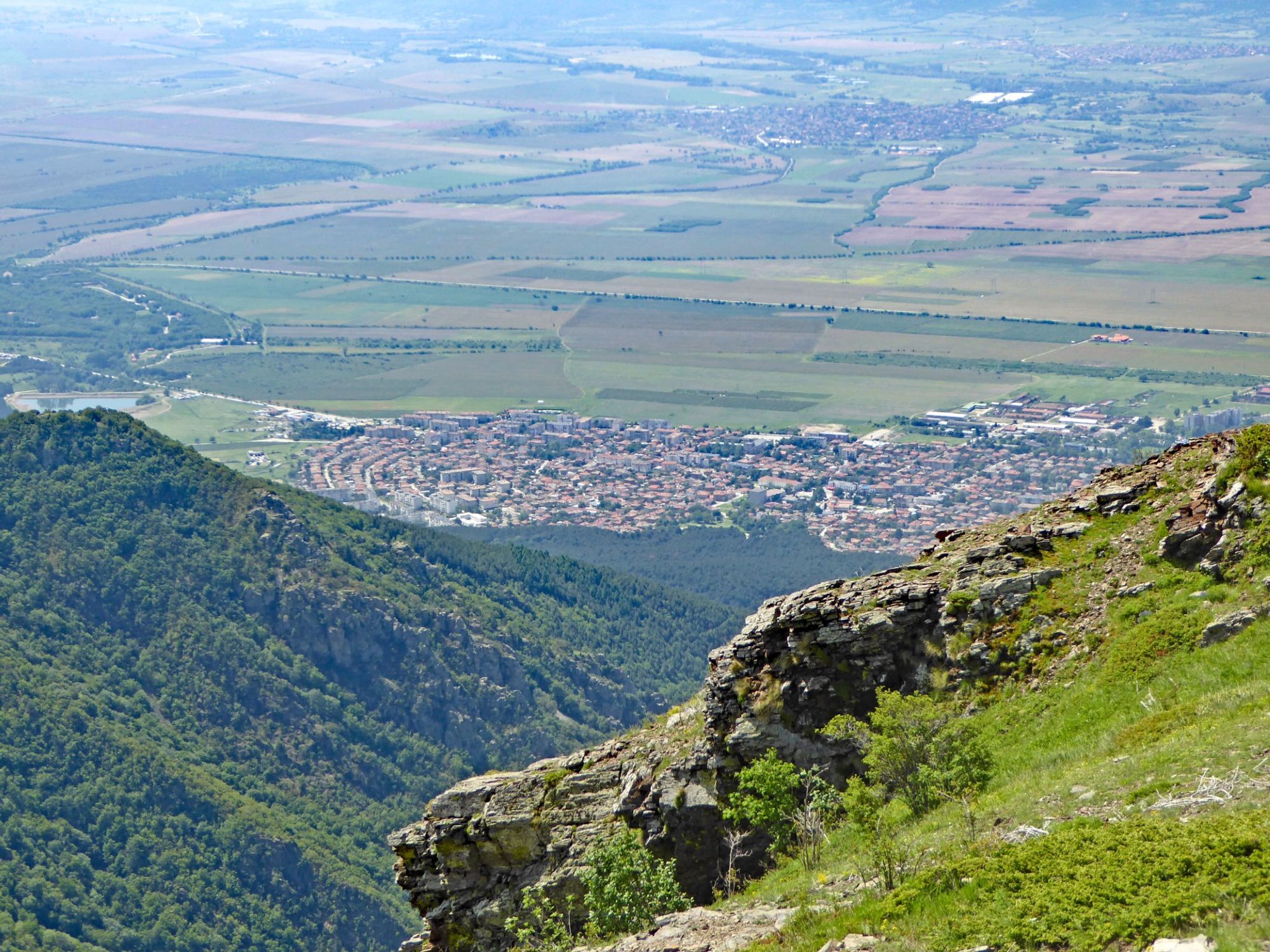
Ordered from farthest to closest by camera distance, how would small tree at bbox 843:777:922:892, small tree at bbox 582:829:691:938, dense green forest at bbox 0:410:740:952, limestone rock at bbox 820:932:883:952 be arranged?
dense green forest at bbox 0:410:740:952, small tree at bbox 582:829:691:938, small tree at bbox 843:777:922:892, limestone rock at bbox 820:932:883:952

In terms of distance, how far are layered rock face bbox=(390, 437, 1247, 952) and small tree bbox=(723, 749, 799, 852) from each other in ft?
3.21

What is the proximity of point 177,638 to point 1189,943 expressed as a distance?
87.3 m

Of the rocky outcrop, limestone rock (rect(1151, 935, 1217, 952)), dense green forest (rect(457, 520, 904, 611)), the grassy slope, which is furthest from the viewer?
dense green forest (rect(457, 520, 904, 611))

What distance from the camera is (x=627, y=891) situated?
1238 inches

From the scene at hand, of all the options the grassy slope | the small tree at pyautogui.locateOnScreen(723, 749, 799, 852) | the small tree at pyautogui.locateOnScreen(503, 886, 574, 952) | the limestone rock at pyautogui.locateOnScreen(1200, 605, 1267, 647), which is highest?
the limestone rock at pyautogui.locateOnScreen(1200, 605, 1267, 647)

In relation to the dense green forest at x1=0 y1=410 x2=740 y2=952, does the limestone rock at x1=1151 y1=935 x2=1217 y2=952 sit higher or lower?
higher

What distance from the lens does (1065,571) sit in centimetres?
3428

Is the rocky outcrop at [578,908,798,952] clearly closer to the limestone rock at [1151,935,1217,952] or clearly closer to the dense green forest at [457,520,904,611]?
the limestone rock at [1151,935,1217,952]

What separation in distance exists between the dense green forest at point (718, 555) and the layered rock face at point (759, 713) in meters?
96.3

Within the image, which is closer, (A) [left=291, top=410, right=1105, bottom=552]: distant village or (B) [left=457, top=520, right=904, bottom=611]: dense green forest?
(B) [left=457, top=520, right=904, bottom=611]: dense green forest

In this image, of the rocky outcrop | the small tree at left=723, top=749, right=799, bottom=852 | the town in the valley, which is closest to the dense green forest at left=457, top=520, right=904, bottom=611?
the town in the valley

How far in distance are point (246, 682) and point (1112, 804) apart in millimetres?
80096

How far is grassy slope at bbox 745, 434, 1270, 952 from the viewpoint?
71.5ft

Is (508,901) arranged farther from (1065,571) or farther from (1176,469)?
(1176,469)
